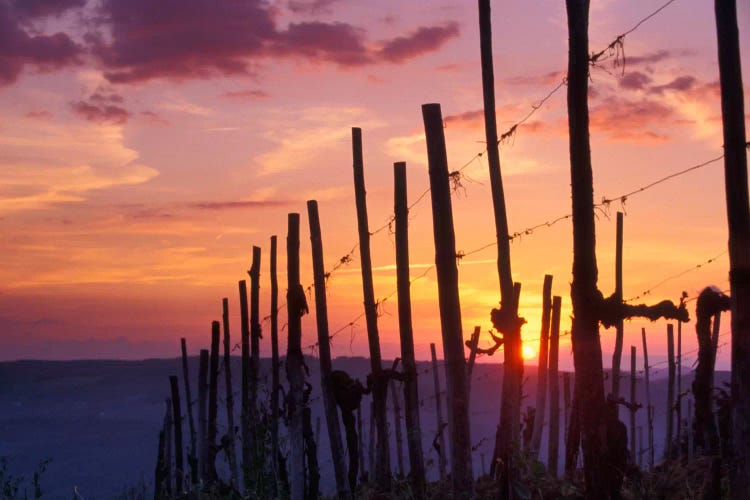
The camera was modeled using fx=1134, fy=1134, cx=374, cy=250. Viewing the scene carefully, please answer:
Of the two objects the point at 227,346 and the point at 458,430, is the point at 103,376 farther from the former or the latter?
the point at 458,430

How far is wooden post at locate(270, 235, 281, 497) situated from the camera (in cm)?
1568

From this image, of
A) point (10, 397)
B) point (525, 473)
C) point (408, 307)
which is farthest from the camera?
point (10, 397)

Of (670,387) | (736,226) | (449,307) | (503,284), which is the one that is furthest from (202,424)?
(736,226)

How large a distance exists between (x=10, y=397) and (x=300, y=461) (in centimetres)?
14371

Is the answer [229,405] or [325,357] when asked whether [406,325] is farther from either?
[229,405]

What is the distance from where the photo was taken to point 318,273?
14.9m

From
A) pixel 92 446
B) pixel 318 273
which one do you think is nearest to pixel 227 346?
pixel 318 273

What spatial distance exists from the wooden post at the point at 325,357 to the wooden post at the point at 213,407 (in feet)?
17.6

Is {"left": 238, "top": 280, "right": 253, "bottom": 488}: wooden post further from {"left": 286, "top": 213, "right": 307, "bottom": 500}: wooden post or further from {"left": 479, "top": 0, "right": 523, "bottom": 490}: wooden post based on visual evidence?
{"left": 479, "top": 0, "right": 523, "bottom": 490}: wooden post

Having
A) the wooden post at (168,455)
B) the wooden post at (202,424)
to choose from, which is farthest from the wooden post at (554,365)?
the wooden post at (168,455)

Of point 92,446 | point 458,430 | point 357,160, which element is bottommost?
point 92,446

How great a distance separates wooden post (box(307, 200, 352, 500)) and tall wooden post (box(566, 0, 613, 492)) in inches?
181

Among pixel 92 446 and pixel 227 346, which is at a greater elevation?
pixel 227 346

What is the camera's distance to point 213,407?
20.0 metres
